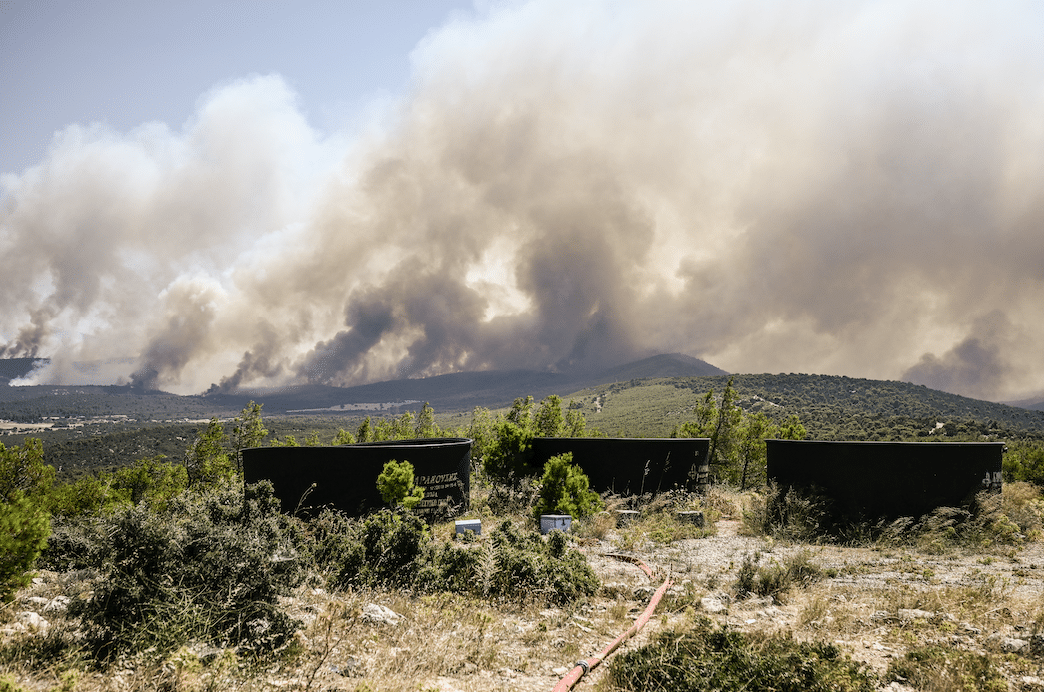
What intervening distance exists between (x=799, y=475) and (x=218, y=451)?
45.4 m

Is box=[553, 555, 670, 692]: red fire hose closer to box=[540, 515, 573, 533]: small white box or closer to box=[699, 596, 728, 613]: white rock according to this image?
box=[699, 596, 728, 613]: white rock

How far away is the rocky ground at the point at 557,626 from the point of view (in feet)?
21.4

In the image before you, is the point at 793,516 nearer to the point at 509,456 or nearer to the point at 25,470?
the point at 509,456

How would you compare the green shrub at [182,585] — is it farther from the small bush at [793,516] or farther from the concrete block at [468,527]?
the small bush at [793,516]

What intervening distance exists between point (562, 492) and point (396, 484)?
18.1 ft

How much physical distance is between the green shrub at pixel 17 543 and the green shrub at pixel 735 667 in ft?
26.3

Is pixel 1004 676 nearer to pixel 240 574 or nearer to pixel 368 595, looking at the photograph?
pixel 368 595

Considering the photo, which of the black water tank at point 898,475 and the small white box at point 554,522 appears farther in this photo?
the small white box at point 554,522

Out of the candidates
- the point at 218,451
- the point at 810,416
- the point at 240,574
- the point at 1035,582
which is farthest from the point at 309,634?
the point at 810,416

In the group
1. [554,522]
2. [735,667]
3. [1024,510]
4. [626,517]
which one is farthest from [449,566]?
[1024,510]

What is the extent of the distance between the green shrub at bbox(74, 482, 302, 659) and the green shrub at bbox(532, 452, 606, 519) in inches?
438

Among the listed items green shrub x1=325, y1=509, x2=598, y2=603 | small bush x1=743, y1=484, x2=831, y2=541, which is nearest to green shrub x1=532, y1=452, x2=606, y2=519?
small bush x1=743, y1=484, x2=831, y2=541

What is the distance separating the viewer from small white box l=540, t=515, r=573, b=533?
1742 cm

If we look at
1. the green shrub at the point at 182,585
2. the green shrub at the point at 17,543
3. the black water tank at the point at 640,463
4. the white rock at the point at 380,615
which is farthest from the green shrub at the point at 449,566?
the black water tank at the point at 640,463
